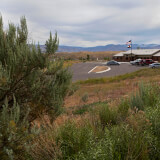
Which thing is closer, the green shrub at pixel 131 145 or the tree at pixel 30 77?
the green shrub at pixel 131 145

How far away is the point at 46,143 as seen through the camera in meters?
3.42

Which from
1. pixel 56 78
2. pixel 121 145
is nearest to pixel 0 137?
pixel 121 145

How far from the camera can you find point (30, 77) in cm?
560

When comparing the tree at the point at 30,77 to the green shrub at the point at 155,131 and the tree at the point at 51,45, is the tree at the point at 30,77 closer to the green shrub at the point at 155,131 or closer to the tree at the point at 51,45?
the tree at the point at 51,45

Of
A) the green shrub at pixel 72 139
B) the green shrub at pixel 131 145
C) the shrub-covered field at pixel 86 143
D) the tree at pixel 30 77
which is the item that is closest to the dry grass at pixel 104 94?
the tree at pixel 30 77

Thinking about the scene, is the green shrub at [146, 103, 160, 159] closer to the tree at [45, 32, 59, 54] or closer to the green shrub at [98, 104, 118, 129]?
the green shrub at [98, 104, 118, 129]

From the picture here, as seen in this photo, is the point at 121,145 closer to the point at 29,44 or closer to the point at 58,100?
the point at 58,100

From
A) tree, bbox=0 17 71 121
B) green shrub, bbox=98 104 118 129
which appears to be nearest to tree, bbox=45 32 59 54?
tree, bbox=0 17 71 121

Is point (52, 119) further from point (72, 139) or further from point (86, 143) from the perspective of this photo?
point (86, 143)

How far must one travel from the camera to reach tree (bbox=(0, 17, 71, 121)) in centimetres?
539

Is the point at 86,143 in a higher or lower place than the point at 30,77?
lower

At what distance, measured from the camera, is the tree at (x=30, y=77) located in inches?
212

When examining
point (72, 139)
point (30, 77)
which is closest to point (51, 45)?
point (30, 77)

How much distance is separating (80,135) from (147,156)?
128 cm
